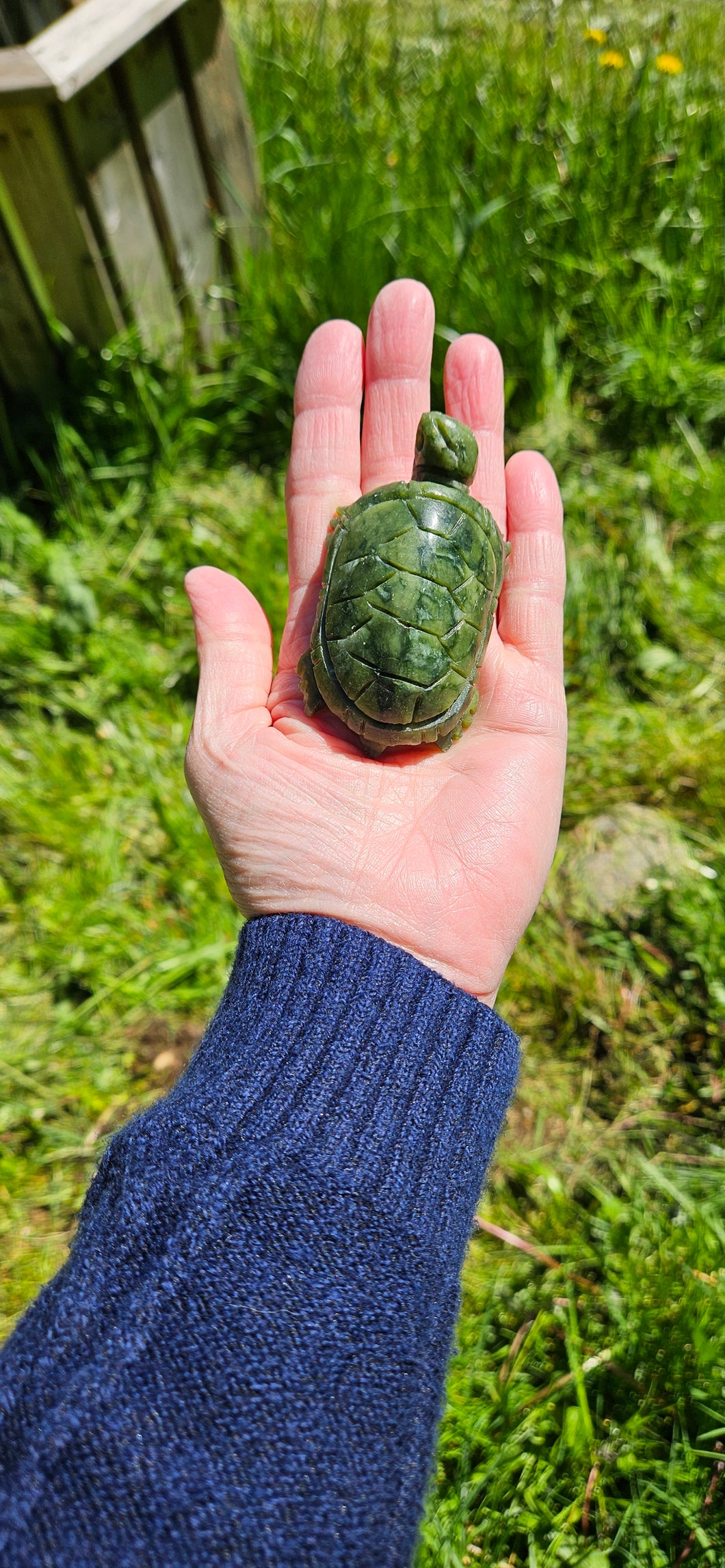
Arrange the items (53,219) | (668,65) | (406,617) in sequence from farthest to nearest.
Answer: (668,65) → (53,219) → (406,617)

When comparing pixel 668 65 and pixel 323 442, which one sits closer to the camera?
pixel 323 442

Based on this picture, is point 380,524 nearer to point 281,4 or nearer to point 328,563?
point 328,563

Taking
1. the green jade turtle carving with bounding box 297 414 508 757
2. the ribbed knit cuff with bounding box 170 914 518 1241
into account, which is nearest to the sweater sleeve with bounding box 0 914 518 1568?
the ribbed knit cuff with bounding box 170 914 518 1241

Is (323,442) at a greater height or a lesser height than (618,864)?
greater

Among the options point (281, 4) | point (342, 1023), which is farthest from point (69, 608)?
point (281, 4)

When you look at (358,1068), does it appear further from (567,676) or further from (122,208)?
(122,208)

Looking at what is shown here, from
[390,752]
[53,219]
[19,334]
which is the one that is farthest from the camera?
[19,334]

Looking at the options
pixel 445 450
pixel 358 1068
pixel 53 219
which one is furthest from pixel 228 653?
pixel 53 219
